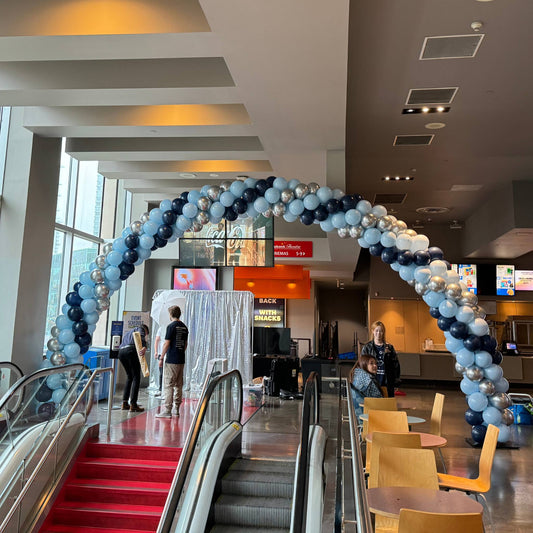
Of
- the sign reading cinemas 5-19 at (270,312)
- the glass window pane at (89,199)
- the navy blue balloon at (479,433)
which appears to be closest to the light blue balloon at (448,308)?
the navy blue balloon at (479,433)

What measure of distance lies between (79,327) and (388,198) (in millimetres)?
7682

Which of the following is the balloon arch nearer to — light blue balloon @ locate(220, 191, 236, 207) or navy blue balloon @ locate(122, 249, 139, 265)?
light blue balloon @ locate(220, 191, 236, 207)

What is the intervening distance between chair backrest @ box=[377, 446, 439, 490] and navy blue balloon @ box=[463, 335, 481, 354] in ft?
12.1

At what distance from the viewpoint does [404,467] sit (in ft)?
12.8

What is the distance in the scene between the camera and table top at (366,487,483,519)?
305 cm

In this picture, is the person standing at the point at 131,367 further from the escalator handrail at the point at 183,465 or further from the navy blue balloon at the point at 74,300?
the escalator handrail at the point at 183,465

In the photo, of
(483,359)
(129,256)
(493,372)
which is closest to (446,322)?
(483,359)

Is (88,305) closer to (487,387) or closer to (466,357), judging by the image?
(466,357)

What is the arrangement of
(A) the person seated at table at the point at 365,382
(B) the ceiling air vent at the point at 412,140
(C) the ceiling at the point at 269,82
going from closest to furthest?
(C) the ceiling at the point at 269,82 < (A) the person seated at table at the point at 365,382 < (B) the ceiling air vent at the point at 412,140

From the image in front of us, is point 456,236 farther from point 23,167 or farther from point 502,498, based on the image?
point 23,167

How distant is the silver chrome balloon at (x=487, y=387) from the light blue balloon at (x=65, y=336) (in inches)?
238

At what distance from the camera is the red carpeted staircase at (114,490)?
19.1ft

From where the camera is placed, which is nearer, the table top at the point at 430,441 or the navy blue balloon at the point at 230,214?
the table top at the point at 430,441

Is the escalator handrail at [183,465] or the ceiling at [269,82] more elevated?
the ceiling at [269,82]
